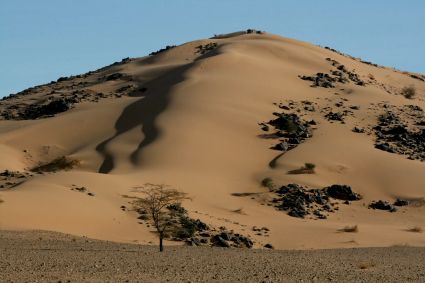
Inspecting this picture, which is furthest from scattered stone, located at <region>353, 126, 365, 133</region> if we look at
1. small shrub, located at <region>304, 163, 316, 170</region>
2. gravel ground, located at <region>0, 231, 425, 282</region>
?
gravel ground, located at <region>0, 231, 425, 282</region>

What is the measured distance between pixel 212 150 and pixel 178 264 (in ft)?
111

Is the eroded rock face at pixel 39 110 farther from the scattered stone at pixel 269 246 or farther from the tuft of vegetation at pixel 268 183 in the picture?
the scattered stone at pixel 269 246

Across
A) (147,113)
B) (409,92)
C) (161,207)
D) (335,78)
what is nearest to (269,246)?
(161,207)

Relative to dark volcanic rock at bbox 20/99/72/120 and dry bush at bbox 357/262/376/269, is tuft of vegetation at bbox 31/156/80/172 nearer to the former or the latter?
dark volcanic rock at bbox 20/99/72/120

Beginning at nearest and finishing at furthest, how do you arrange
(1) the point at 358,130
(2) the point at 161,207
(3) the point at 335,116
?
(2) the point at 161,207 < (1) the point at 358,130 < (3) the point at 335,116

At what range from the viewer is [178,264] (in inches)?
952

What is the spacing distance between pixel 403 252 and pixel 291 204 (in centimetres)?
1484

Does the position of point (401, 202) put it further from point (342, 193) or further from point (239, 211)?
point (239, 211)

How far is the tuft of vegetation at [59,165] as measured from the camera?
5565 centimetres

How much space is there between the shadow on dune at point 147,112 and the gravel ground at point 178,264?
917 inches

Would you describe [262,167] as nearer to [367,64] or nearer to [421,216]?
[421,216]

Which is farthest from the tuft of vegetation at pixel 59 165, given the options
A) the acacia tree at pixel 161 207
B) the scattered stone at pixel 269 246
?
the scattered stone at pixel 269 246

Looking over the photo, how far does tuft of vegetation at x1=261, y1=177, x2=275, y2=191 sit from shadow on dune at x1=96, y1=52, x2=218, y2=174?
9132 mm

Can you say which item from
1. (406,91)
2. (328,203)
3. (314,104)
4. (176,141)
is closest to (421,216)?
(328,203)
